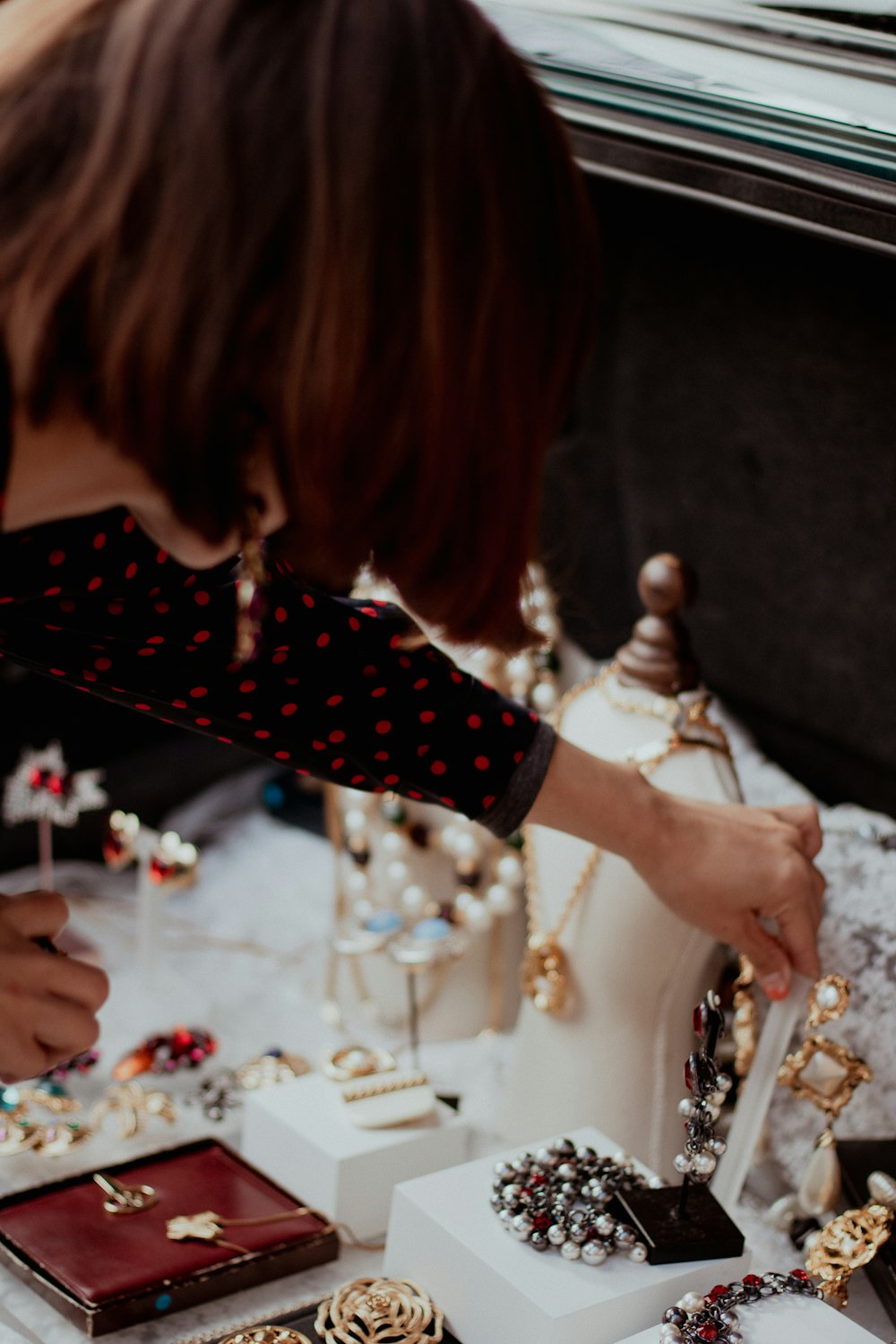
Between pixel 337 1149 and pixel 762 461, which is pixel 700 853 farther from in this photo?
pixel 762 461

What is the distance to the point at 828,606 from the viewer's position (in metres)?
1.06

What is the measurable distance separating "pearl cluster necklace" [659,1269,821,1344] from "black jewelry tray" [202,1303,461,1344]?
112 mm

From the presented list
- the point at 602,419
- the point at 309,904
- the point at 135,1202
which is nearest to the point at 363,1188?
the point at 135,1202

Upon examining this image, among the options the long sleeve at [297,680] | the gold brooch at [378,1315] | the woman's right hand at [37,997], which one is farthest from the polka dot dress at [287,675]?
the gold brooch at [378,1315]

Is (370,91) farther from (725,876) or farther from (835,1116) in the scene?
(835,1116)

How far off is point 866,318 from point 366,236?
0.63m

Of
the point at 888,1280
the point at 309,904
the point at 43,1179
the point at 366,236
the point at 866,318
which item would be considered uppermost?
the point at 366,236

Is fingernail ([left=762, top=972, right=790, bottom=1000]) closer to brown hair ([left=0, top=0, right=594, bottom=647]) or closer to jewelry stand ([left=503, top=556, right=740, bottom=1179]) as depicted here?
jewelry stand ([left=503, top=556, right=740, bottom=1179])

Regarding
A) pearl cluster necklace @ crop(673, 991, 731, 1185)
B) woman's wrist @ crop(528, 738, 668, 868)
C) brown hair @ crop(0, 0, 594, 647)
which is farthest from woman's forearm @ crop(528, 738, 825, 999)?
brown hair @ crop(0, 0, 594, 647)

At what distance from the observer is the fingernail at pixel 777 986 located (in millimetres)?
825

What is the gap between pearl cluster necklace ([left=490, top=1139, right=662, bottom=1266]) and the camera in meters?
0.68

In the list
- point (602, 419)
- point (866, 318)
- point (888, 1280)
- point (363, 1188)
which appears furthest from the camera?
point (602, 419)

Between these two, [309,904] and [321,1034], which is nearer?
[321,1034]

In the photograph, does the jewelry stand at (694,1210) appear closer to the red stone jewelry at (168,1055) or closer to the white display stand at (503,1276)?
the white display stand at (503,1276)
